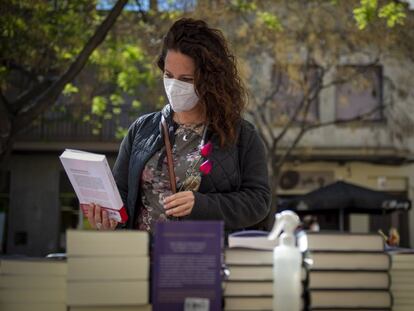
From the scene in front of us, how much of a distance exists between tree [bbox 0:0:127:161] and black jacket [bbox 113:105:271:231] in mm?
7162

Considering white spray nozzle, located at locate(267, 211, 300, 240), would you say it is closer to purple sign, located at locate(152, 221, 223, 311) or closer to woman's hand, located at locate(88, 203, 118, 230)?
purple sign, located at locate(152, 221, 223, 311)

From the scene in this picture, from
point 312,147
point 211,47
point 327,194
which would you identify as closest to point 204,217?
point 211,47

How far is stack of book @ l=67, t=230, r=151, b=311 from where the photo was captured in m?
1.73

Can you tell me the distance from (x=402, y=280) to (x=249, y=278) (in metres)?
0.45

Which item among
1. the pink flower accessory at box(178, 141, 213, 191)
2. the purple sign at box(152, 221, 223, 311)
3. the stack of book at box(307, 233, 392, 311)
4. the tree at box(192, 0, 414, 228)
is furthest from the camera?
the tree at box(192, 0, 414, 228)

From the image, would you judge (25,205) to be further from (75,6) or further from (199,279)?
(199,279)

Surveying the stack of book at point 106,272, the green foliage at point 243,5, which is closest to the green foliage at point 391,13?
the green foliage at point 243,5

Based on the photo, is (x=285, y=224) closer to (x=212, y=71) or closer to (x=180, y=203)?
(x=180, y=203)

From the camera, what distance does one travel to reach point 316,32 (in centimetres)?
1609

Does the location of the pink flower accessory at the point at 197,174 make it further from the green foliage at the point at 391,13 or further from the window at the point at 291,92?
the window at the point at 291,92

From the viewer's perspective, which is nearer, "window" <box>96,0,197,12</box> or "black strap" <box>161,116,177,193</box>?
"black strap" <box>161,116,177,193</box>

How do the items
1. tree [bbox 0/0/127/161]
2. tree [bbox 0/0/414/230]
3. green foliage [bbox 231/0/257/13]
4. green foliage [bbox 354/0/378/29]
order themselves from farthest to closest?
green foliage [bbox 231/0/257/13] → tree [bbox 0/0/414/230] → green foliage [bbox 354/0/378/29] → tree [bbox 0/0/127/161]

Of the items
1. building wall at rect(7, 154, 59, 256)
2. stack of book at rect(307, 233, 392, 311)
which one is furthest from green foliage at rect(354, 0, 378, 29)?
building wall at rect(7, 154, 59, 256)

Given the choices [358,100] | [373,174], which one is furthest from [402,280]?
[373,174]
